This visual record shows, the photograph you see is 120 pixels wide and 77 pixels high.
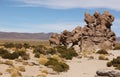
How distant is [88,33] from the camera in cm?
6238

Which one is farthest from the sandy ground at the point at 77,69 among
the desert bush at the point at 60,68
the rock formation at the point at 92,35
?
the rock formation at the point at 92,35

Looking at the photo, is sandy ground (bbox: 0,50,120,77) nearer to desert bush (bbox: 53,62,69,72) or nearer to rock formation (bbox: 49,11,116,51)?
desert bush (bbox: 53,62,69,72)

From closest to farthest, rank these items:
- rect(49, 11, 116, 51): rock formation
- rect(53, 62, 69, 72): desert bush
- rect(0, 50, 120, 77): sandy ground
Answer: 1. rect(0, 50, 120, 77): sandy ground
2. rect(53, 62, 69, 72): desert bush
3. rect(49, 11, 116, 51): rock formation

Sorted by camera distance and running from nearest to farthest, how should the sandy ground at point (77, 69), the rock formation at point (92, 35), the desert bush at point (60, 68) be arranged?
1. the sandy ground at point (77, 69)
2. the desert bush at point (60, 68)
3. the rock formation at point (92, 35)

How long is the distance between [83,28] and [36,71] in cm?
3471

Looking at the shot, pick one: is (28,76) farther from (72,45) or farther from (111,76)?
(72,45)

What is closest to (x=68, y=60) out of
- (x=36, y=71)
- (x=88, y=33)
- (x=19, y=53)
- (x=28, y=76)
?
(x=19, y=53)

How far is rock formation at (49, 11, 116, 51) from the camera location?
61750 mm

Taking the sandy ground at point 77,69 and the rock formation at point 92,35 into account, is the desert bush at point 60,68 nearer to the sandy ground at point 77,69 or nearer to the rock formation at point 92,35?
the sandy ground at point 77,69

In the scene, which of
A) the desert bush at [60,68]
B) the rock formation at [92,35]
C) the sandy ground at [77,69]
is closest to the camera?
the sandy ground at [77,69]

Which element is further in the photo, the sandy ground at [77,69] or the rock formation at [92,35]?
the rock formation at [92,35]

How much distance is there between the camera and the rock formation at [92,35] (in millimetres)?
61750

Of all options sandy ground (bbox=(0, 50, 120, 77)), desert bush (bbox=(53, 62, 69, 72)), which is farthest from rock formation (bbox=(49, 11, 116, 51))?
desert bush (bbox=(53, 62, 69, 72))

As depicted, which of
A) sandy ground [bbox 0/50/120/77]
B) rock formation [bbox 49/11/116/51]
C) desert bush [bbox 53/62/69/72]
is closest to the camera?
sandy ground [bbox 0/50/120/77]
